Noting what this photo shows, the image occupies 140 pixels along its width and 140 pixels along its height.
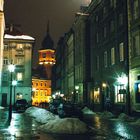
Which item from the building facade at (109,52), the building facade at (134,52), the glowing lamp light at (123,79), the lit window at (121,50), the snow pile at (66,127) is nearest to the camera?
the snow pile at (66,127)

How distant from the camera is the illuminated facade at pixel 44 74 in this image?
15025 cm

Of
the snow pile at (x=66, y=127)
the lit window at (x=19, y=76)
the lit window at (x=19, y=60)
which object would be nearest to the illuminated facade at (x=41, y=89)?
the lit window at (x=19, y=60)

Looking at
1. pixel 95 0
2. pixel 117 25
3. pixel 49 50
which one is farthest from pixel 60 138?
pixel 49 50

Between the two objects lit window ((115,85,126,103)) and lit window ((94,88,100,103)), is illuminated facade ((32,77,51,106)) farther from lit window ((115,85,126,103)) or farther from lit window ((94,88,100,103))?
lit window ((115,85,126,103))

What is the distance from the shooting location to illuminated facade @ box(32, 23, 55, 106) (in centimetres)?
15025

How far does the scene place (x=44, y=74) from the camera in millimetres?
158375

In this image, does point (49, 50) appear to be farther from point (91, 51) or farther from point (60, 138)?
point (60, 138)

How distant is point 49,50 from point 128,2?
129 m

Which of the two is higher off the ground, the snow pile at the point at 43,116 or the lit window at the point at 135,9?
the lit window at the point at 135,9

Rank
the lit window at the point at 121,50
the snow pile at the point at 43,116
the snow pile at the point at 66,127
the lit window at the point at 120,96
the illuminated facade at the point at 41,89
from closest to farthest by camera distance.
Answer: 1. the snow pile at the point at 66,127
2. the snow pile at the point at 43,116
3. the lit window at the point at 120,96
4. the lit window at the point at 121,50
5. the illuminated facade at the point at 41,89

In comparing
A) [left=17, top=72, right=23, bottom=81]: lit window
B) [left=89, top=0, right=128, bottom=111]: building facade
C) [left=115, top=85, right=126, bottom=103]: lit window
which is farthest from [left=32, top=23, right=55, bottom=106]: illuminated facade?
[left=115, top=85, right=126, bottom=103]: lit window

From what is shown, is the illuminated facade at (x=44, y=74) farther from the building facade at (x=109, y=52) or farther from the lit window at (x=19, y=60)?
the building facade at (x=109, y=52)

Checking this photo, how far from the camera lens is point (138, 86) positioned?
3466 centimetres

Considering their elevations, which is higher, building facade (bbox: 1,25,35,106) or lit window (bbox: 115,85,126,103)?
building facade (bbox: 1,25,35,106)
